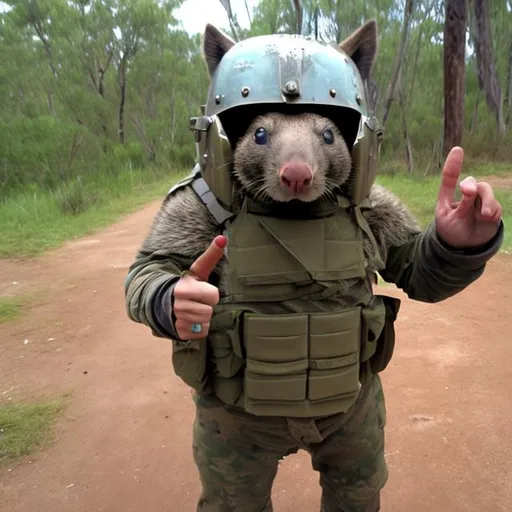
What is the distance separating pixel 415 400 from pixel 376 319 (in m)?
1.93

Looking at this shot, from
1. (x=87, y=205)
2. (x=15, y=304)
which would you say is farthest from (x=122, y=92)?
(x=15, y=304)

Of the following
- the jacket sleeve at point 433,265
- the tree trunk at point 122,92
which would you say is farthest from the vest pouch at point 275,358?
the tree trunk at point 122,92

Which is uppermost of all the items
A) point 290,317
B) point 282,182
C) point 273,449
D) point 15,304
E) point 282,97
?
point 282,97

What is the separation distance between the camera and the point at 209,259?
1.06 meters

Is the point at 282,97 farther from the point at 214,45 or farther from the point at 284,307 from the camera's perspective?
the point at 284,307

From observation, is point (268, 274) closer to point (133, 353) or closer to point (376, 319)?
point (376, 319)

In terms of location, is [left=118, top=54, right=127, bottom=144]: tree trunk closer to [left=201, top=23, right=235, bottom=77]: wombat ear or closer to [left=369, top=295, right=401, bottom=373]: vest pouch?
[left=201, top=23, right=235, bottom=77]: wombat ear

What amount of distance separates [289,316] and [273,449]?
0.43 m

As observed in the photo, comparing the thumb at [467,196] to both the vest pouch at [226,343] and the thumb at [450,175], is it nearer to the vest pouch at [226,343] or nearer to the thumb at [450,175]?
the thumb at [450,175]

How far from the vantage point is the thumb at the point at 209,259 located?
3.39 feet

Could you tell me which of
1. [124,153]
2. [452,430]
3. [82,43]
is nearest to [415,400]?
[452,430]

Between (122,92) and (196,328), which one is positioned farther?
(122,92)

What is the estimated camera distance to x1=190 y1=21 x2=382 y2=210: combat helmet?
1.20 m

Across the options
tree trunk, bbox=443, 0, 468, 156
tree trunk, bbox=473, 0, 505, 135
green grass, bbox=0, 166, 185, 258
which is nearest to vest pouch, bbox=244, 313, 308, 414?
green grass, bbox=0, 166, 185, 258
